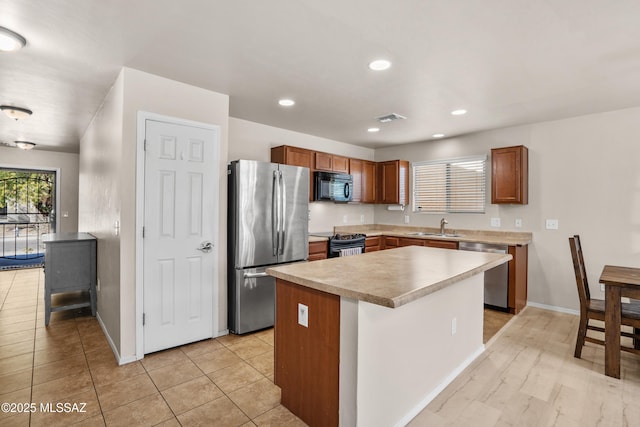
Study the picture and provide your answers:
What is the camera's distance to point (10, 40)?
7.09 ft

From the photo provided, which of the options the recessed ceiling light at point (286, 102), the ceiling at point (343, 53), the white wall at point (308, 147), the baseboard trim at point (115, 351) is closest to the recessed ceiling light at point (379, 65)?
the ceiling at point (343, 53)

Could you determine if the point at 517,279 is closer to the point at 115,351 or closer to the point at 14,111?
the point at 115,351

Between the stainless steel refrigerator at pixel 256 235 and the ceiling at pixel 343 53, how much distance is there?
0.85m

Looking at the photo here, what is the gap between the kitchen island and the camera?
161 centimetres

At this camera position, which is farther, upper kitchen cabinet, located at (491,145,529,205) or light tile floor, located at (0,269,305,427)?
upper kitchen cabinet, located at (491,145,529,205)

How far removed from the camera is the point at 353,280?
174 centimetres

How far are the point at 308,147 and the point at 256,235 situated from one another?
223 cm

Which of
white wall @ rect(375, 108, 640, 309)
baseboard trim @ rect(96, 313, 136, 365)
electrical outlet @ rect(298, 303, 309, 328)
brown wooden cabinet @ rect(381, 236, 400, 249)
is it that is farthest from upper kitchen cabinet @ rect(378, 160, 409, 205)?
baseboard trim @ rect(96, 313, 136, 365)

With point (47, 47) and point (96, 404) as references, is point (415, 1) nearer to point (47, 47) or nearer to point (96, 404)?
point (47, 47)

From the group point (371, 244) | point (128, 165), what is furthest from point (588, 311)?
point (128, 165)

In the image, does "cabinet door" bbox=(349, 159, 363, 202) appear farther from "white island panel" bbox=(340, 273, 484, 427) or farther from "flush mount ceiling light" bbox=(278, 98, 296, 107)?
"white island panel" bbox=(340, 273, 484, 427)

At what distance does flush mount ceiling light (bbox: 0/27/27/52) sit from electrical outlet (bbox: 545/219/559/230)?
219 inches

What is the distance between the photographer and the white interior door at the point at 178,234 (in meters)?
2.81

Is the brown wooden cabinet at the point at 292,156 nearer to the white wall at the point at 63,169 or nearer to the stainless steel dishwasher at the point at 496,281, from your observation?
the stainless steel dishwasher at the point at 496,281
